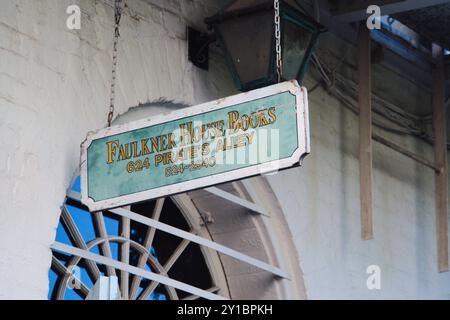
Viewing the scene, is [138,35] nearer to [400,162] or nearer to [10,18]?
[10,18]

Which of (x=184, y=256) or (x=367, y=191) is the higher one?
(x=367, y=191)

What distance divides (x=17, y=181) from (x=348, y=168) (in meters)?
2.77

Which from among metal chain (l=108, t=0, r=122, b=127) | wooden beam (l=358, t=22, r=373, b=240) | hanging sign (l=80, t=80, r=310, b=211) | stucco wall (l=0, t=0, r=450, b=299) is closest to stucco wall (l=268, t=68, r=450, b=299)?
stucco wall (l=0, t=0, r=450, b=299)

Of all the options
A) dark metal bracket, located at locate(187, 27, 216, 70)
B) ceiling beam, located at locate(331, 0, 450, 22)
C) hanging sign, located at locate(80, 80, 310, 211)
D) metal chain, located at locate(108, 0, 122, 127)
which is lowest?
hanging sign, located at locate(80, 80, 310, 211)

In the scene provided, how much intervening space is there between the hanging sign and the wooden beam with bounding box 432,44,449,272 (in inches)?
112

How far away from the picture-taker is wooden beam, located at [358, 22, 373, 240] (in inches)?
243

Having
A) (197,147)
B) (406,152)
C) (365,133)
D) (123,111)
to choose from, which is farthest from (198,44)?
(406,152)

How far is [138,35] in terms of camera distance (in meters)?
5.39

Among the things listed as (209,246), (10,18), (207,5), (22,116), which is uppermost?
(207,5)

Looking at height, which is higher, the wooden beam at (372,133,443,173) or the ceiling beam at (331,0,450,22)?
the ceiling beam at (331,0,450,22)

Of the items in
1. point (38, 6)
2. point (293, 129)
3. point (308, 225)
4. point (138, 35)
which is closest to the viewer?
point (293, 129)

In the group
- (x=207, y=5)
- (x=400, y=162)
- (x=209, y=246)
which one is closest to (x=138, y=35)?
(x=207, y=5)

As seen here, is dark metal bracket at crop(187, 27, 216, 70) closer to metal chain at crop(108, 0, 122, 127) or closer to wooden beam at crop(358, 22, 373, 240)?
metal chain at crop(108, 0, 122, 127)

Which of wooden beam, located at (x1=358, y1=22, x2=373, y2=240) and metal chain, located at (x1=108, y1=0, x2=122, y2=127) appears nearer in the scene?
metal chain, located at (x1=108, y1=0, x2=122, y2=127)
